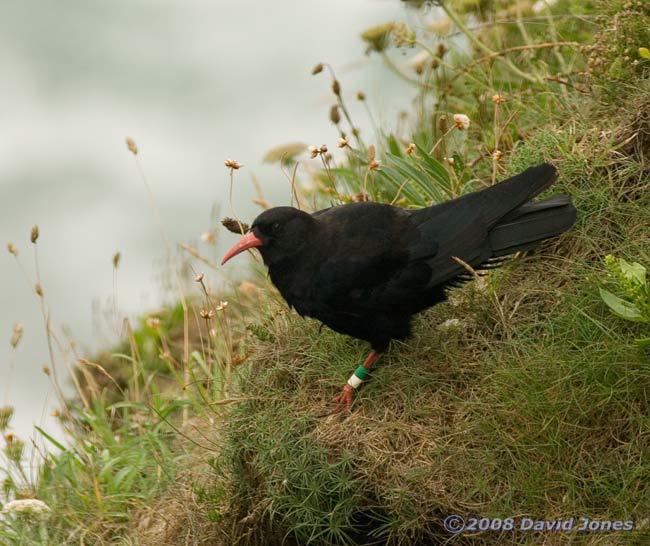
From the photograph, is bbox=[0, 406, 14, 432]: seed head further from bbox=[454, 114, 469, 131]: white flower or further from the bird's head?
bbox=[454, 114, 469, 131]: white flower

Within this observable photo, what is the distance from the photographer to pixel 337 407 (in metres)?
4.61

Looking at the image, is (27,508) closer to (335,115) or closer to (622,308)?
(335,115)

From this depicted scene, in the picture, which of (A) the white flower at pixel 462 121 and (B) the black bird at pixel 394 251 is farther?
(A) the white flower at pixel 462 121

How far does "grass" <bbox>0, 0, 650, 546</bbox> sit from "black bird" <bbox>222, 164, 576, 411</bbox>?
214 millimetres

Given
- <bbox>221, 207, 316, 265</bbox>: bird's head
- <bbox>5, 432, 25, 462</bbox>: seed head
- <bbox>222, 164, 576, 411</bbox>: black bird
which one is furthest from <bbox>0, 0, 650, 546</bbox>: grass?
<bbox>221, 207, 316, 265</bbox>: bird's head

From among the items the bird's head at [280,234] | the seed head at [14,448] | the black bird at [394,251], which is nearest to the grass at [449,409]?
the seed head at [14,448]

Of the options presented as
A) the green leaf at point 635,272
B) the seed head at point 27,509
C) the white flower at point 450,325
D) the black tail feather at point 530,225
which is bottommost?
the seed head at point 27,509

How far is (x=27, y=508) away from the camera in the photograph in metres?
5.50

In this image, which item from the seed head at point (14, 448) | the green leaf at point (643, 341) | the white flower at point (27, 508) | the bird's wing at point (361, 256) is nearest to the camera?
the green leaf at point (643, 341)

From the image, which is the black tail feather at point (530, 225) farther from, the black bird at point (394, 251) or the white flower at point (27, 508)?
the white flower at point (27, 508)

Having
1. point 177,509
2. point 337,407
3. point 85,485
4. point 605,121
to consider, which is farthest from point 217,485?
point 605,121

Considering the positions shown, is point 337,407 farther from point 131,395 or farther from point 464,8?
point 464,8

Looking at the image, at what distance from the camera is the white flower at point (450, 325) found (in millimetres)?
4742

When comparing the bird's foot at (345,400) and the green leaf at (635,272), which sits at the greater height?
the green leaf at (635,272)
